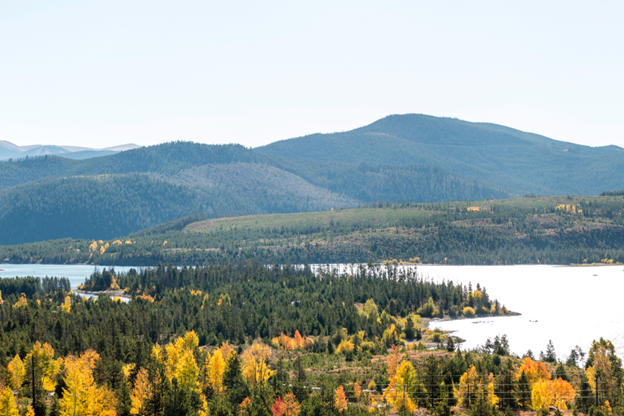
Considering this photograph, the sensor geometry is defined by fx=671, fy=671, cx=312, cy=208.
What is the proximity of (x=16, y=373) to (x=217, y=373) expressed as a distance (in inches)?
1351

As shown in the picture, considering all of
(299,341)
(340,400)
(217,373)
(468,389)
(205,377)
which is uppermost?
(468,389)

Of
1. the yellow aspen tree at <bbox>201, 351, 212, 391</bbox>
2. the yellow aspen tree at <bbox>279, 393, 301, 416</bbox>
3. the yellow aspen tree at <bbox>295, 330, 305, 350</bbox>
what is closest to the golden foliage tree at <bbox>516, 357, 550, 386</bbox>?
the yellow aspen tree at <bbox>279, 393, 301, 416</bbox>

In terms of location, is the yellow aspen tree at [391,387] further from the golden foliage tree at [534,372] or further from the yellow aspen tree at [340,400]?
the golden foliage tree at [534,372]

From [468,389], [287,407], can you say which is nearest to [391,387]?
[468,389]

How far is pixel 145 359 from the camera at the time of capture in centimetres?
12019

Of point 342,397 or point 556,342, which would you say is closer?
point 342,397

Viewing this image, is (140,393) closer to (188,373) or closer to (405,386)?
(188,373)

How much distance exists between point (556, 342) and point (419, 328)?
121 feet

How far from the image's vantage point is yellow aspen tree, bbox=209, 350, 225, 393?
116000mm

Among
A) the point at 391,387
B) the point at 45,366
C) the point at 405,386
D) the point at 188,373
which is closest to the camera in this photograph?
the point at 405,386

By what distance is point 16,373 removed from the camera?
379 ft

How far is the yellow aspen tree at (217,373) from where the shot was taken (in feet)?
381

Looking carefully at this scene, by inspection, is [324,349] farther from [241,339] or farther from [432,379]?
[432,379]

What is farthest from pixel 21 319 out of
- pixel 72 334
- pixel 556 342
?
pixel 556 342
